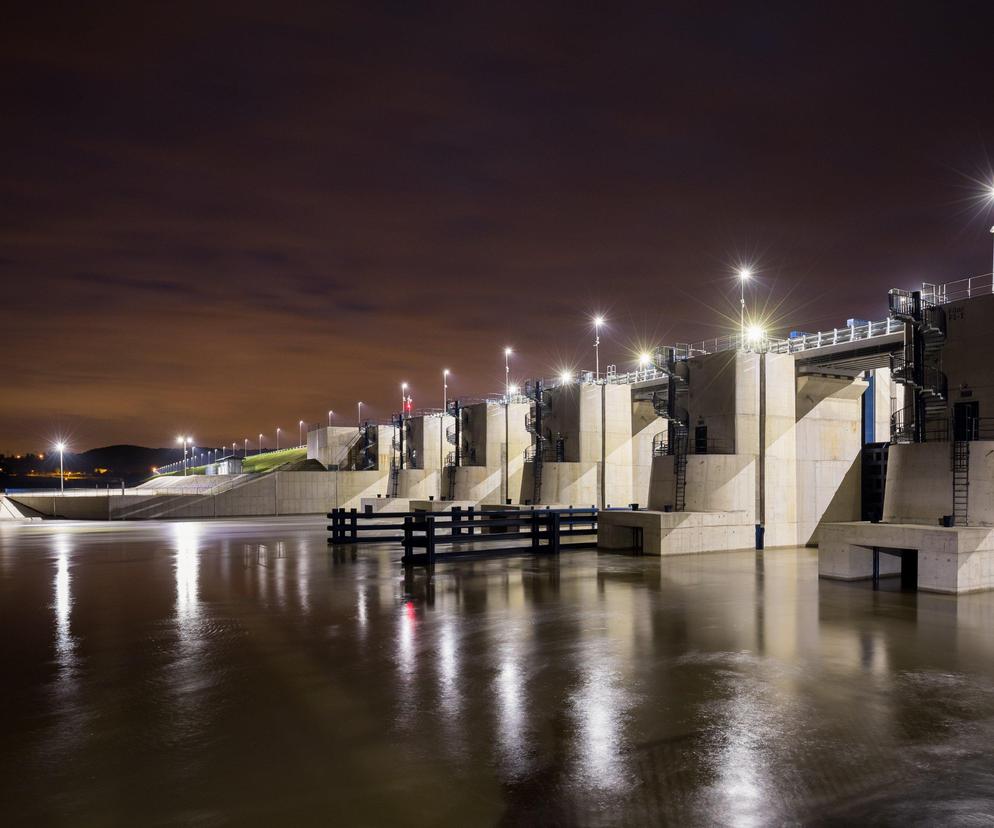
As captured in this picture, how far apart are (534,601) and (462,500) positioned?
37673 mm

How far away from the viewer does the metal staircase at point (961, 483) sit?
21969mm

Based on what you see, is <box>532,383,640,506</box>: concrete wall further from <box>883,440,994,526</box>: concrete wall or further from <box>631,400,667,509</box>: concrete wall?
<box>883,440,994,526</box>: concrete wall

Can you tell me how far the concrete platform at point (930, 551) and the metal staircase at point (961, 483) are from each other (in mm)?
1409

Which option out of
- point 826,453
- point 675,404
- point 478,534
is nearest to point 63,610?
point 478,534

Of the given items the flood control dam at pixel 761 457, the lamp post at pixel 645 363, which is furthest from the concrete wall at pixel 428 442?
the lamp post at pixel 645 363

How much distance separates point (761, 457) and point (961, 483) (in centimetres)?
1185

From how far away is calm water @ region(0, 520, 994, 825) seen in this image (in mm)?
7047

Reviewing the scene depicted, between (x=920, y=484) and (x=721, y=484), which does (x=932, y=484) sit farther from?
(x=721, y=484)

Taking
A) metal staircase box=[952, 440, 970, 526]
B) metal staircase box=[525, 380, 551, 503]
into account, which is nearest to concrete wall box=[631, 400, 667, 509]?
metal staircase box=[525, 380, 551, 503]

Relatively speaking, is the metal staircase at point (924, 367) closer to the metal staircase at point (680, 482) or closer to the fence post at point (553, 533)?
the metal staircase at point (680, 482)

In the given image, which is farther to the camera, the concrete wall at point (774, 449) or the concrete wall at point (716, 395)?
the concrete wall at point (716, 395)

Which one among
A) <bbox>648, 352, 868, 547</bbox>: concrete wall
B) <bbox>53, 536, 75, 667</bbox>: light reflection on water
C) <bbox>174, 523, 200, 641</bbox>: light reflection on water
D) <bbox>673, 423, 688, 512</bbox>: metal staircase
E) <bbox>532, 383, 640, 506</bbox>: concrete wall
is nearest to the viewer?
<bbox>53, 536, 75, 667</bbox>: light reflection on water

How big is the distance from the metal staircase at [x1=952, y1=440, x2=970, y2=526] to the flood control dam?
40 millimetres

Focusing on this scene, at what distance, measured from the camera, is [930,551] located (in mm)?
20281
